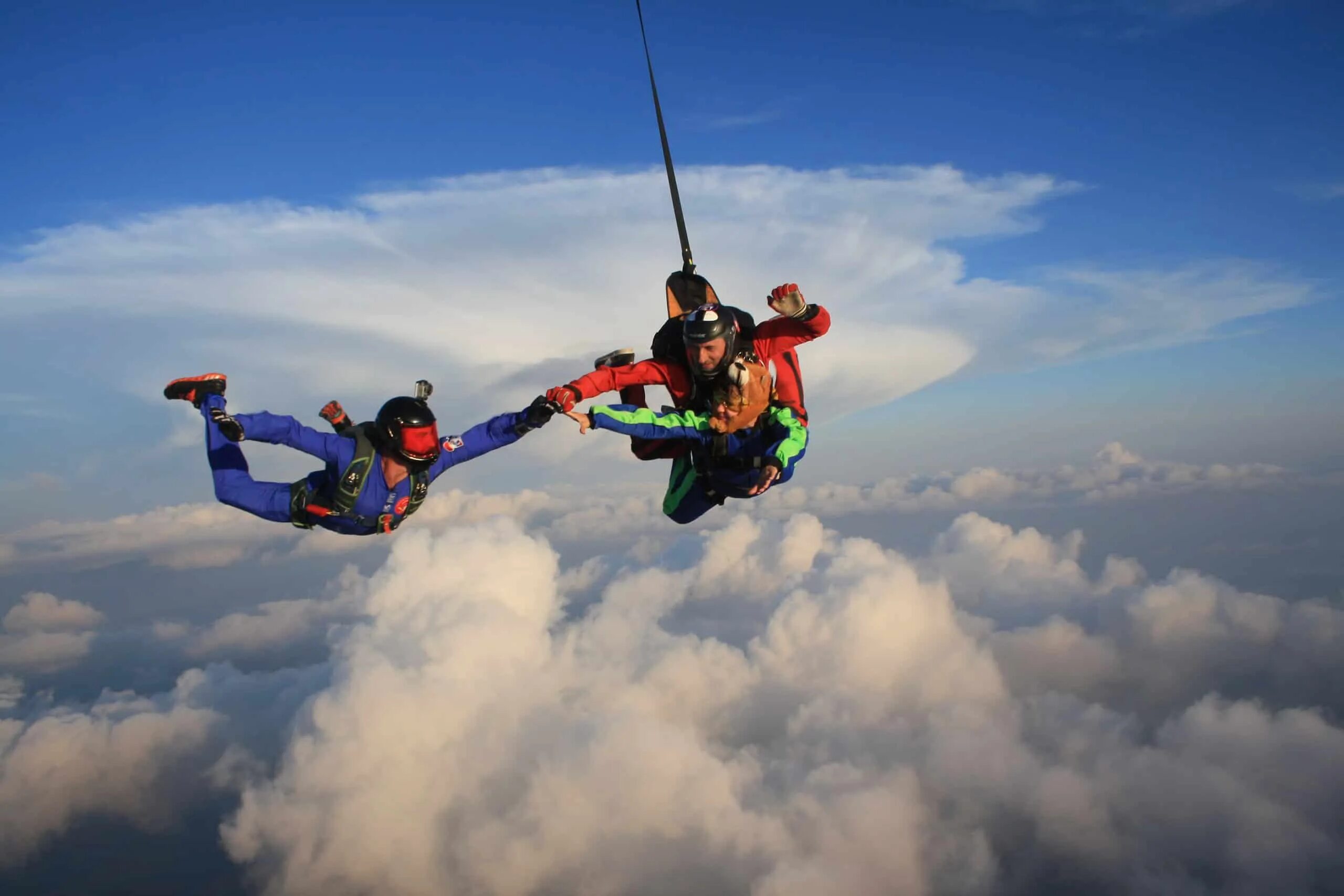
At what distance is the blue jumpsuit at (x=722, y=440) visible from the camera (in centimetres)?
827

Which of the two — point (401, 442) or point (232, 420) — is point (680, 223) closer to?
point (401, 442)

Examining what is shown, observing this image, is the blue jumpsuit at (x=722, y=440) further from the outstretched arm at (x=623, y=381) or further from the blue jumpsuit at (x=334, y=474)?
the blue jumpsuit at (x=334, y=474)

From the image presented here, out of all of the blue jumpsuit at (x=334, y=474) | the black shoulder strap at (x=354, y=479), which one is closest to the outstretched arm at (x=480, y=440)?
the blue jumpsuit at (x=334, y=474)

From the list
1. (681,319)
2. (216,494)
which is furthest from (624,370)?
(216,494)

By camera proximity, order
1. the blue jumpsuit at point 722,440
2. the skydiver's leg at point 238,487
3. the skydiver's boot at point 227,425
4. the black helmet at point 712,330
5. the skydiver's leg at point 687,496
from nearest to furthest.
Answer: the skydiver's boot at point 227,425 → the skydiver's leg at point 238,487 → the black helmet at point 712,330 → the blue jumpsuit at point 722,440 → the skydiver's leg at point 687,496

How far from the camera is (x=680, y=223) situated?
26.2 feet

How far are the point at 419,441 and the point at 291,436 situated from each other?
116cm

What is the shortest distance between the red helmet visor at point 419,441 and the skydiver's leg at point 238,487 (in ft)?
4.91

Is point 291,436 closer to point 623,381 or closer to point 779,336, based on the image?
point 623,381

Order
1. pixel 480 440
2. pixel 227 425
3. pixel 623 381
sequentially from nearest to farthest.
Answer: pixel 227 425 → pixel 480 440 → pixel 623 381

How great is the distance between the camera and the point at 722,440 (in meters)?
8.98

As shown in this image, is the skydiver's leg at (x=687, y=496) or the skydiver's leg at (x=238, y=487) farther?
the skydiver's leg at (x=687, y=496)

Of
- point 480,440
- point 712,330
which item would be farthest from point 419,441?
point 712,330

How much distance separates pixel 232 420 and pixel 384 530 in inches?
64.6
